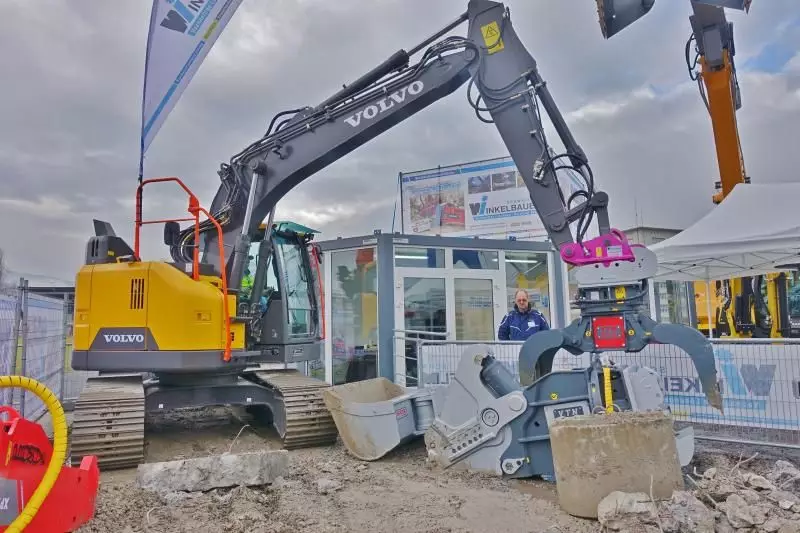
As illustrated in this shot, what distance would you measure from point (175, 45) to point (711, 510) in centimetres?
661

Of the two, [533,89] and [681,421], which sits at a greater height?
[533,89]

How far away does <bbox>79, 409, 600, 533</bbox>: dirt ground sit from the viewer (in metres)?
4.01

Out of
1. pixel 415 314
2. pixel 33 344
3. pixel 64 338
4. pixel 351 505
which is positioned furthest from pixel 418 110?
pixel 64 338

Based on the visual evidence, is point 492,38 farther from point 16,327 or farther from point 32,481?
point 16,327

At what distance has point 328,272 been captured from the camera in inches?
421

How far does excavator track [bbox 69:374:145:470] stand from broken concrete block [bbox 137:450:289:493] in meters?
1.25

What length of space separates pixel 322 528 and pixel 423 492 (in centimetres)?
104

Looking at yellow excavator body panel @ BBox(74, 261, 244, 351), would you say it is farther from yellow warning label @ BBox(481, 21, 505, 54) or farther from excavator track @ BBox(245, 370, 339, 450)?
yellow warning label @ BBox(481, 21, 505, 54)

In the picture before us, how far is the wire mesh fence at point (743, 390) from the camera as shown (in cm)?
586

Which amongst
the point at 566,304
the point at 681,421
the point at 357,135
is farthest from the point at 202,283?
the point at 566,304

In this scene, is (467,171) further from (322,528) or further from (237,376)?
(322,528)

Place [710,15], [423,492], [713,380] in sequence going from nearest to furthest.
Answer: [713,380] → [423,492] → [710,15]

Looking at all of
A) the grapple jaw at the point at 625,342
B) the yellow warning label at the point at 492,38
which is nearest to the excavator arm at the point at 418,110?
the yellow warning label at the point at 492,38

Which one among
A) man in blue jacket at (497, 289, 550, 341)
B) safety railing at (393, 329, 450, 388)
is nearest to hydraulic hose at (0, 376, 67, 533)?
man in blue jacket at (497, 289, 550, 341)
